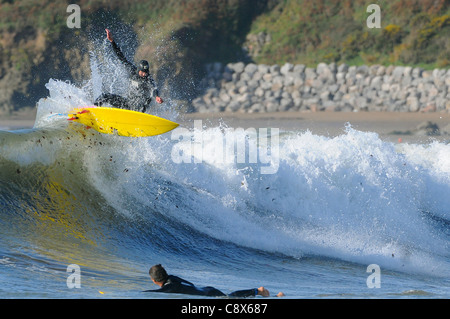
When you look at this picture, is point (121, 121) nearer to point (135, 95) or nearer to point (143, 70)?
point (135, 95)

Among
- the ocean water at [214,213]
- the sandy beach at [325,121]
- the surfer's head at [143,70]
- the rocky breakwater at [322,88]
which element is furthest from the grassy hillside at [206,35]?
the surfer's head at [143,70]

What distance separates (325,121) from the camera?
24859 millimetres

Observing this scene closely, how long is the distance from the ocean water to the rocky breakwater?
1460cm

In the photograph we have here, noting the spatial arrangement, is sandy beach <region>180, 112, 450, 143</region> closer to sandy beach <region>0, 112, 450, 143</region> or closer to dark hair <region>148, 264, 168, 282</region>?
sandy beach <region>0, 112, 450, 143</region>

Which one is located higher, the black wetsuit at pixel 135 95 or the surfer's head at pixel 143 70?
the surfer's head at pixel 143 70

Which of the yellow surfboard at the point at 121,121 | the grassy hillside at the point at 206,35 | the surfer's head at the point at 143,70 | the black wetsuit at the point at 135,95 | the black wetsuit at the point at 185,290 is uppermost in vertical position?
the grassy hillside at the point at 206,35

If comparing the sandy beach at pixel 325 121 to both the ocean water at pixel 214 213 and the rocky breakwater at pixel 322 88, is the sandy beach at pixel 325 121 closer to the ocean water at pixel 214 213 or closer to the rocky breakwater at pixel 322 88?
the rocky breakwater at pixel 322 88

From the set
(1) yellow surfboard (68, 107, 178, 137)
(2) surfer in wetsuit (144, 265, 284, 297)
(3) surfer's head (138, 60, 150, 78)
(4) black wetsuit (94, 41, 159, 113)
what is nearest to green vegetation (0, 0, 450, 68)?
(4) black wetsuit (94, 41, 159, 113)

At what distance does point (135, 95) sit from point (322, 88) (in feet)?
61.0

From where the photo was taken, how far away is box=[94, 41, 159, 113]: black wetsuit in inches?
399

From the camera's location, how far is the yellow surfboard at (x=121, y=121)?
9.79 meters

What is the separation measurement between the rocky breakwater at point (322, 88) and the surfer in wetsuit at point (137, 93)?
55.1 feet

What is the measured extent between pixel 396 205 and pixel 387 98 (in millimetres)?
16241
